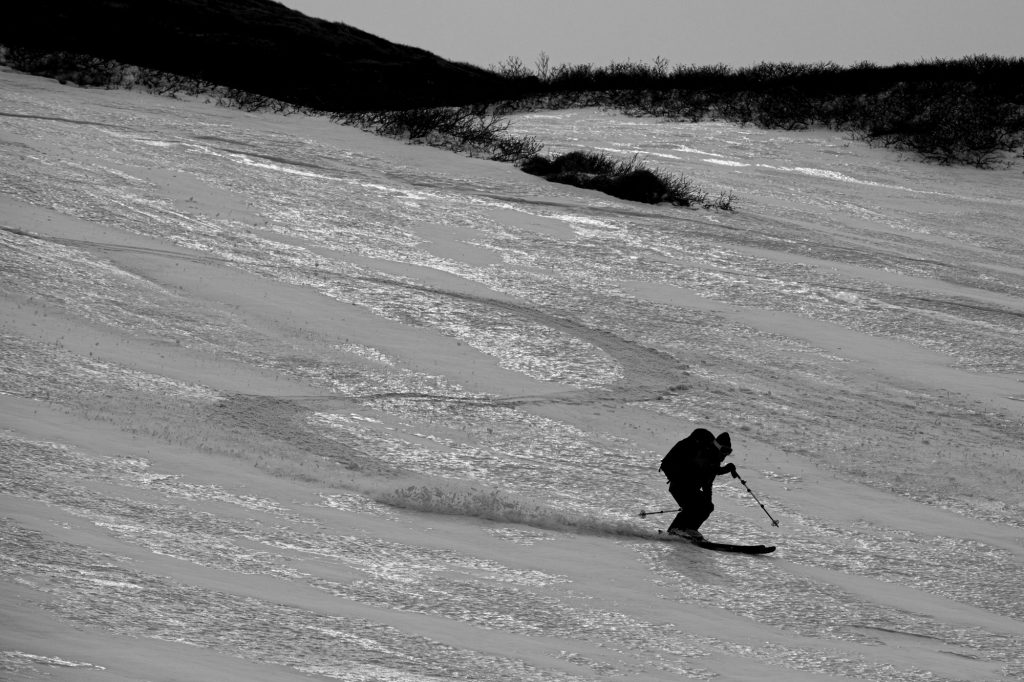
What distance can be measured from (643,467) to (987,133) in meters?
21.3

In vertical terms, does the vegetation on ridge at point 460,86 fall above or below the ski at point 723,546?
above

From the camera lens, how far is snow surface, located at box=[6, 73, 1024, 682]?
8445 millimetres

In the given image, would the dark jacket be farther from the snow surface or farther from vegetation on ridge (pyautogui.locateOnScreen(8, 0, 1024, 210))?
vegetation on ridge (pyautogui.locateOnScreen(8, 0, 1024, 210))

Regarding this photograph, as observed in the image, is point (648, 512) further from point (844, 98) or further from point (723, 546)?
point (844, 98)

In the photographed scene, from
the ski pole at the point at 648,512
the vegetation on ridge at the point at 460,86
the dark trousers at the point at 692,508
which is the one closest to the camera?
the dark trousers at the point at 692,508

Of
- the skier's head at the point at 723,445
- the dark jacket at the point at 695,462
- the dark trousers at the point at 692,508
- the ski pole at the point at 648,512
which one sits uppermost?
the skier's head at the point at 723,445

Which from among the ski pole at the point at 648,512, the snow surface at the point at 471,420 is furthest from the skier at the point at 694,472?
the snow surface at the point at 471,420

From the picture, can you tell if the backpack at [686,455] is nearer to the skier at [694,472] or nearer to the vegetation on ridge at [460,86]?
the skier at [694,472]

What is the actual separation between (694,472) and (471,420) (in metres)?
3.29

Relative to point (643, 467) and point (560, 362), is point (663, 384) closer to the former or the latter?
point (560, 362)

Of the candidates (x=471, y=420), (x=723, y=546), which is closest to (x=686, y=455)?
(x=723, y=546)

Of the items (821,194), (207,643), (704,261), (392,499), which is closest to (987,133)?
(821,194)

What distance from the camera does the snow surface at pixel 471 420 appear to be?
845cm

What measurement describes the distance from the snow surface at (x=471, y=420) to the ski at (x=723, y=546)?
0.16m
